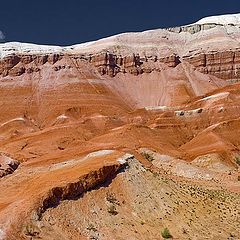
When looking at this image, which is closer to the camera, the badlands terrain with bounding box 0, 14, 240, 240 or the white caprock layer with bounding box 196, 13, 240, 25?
the badlands terrain with bounding box 0, 14, 240, 240

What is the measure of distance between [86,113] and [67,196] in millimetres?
81176

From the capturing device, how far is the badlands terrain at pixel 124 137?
28.6 metres

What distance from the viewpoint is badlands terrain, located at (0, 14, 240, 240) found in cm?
2861

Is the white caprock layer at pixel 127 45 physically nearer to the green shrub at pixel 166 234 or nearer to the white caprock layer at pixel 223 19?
the white caprock layer at pixel 223 19

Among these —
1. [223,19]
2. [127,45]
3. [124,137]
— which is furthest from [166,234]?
[223,19]

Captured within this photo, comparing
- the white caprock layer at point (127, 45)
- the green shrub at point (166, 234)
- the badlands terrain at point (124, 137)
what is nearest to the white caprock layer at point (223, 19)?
the badlands terrain at point (124, 137)

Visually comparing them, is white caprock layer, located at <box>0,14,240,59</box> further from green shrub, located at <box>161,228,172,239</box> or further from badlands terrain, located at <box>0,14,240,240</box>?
green shrub, located at <box>161,228,172,239</box>

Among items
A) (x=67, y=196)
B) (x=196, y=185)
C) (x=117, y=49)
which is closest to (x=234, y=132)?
(x=196, y=185)

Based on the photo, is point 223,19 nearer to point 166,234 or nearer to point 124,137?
point 124,137

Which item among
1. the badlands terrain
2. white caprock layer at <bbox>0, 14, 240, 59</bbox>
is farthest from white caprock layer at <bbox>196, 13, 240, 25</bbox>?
white caprock layer at <bbox>0, 14, 240, 59</bbox>

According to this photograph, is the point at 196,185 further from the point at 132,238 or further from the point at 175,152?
the point at 175,152

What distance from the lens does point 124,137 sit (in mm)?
64688

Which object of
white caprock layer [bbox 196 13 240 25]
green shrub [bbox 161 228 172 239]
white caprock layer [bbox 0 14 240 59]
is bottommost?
green shrub [bbox 161 228 172 239]

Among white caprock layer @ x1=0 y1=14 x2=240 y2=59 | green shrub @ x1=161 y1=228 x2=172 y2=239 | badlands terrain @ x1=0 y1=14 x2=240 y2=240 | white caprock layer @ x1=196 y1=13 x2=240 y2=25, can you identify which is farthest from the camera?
white caprock layer @ x1=196 y1=13 x2=240 y2=25
